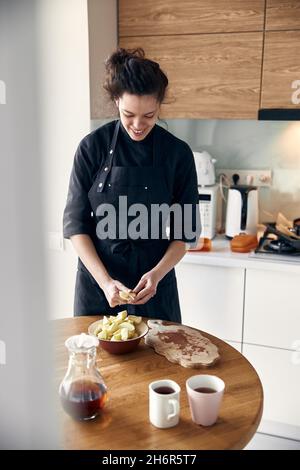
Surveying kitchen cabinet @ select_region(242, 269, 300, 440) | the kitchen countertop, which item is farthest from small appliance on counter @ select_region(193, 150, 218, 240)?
kitchen cabinet @ select_region(242, 269, 300, 440)

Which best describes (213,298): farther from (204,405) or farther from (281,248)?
(204,405)

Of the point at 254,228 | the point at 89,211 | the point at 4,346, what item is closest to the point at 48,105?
the point at 4,346

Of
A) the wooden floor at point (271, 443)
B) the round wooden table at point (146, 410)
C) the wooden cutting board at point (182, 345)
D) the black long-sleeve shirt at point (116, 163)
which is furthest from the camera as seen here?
the wooden floor at point (271, 443)

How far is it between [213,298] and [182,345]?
3.19 feet

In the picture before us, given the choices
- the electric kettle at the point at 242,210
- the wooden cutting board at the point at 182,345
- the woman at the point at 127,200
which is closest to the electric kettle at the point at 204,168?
the electric kettle at the point at 242,210

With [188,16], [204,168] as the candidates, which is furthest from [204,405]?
[188,16]

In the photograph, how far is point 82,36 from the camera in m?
2.04

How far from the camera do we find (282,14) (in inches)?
78.0

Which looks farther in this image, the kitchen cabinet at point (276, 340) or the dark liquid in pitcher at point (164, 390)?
the kitchen cabinet at point (276, 340)

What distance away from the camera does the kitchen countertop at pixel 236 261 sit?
1935 millimetres

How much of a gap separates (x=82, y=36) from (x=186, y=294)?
4.12 ft

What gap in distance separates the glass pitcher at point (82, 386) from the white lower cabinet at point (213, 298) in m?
1.26

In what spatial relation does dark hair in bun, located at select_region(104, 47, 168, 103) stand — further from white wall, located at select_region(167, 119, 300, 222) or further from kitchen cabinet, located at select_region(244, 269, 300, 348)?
white wall, located at select_region(167, 119, 300, 222)

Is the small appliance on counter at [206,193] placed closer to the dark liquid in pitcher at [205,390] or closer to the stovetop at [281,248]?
the stovetop at [281,248]
